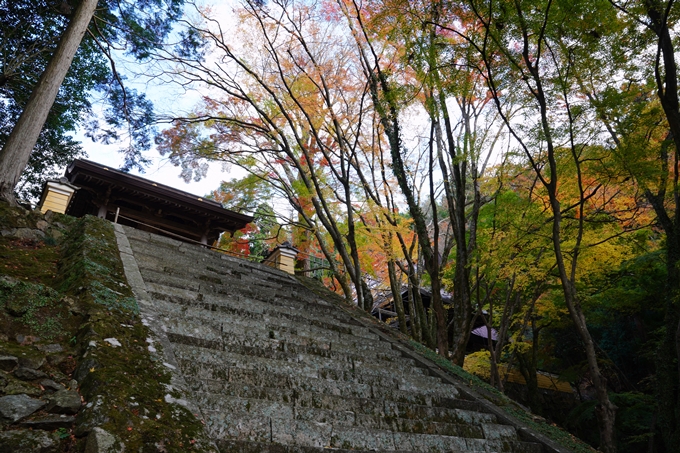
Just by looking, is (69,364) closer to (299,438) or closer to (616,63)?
(299,438)

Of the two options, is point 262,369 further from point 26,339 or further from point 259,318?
point 26,339

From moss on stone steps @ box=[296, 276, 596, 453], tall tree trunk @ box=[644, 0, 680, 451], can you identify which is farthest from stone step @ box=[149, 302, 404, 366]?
tall tree trunk @ box=[644, 0, 680, 451]

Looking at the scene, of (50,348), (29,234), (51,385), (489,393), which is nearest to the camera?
(51,385)

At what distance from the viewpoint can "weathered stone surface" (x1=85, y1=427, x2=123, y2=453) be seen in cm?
190

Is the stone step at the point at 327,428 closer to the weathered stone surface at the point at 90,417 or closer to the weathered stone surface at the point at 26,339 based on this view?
the weathered stone surface at the point at 90,417

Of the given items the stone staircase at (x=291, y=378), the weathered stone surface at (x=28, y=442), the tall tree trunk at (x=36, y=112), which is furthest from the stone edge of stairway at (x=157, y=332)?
the tall tree trunk at (x=36, y=112)

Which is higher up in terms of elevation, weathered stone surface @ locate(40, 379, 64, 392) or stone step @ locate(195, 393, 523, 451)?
weathered stone surface @ locate(40, 379, 64, 392)

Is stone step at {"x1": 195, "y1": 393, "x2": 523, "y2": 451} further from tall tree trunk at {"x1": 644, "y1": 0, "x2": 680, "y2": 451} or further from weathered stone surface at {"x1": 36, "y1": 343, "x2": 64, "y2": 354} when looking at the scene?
tall tree trunk at {"x1": 644, "y1": 0, "x2": 680, "y2": 451}

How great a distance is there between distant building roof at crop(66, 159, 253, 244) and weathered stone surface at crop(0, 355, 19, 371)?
31.3 ft

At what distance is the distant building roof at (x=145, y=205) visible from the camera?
39.7 ft

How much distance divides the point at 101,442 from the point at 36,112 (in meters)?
7.09

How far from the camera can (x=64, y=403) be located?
2236mm

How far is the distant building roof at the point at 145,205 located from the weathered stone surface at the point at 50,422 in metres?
10.0

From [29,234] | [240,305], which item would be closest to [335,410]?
[240,305]
